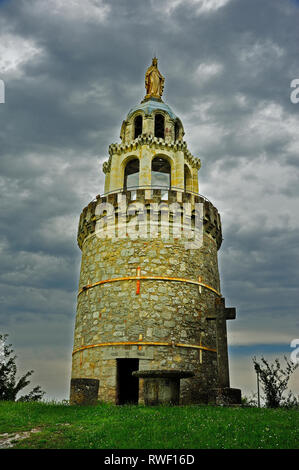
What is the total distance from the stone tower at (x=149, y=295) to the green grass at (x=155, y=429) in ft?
8.90

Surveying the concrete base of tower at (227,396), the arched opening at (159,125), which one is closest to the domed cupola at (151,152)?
the arched opening at (159,125)

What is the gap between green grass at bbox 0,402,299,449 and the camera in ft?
22.0

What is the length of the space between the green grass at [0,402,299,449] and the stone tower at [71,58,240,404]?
2.71 meters

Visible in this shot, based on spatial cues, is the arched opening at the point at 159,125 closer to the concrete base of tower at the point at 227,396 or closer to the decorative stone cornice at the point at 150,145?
the decorative stone cornice at the point at 150,145

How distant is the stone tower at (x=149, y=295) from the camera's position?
46.2 feet

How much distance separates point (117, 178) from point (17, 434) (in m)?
13.7

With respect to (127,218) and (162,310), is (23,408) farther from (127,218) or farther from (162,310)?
(127,218)

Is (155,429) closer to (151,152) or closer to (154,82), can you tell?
(151,152)

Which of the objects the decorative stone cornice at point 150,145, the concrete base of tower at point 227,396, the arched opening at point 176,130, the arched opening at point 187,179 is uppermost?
the arched opening at point 176,130

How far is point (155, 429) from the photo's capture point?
25.3 ft

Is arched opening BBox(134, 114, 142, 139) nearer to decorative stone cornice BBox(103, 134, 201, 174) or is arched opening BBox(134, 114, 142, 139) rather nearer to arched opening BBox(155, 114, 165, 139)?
arched opening BBox(155, 114, 165, 139)
